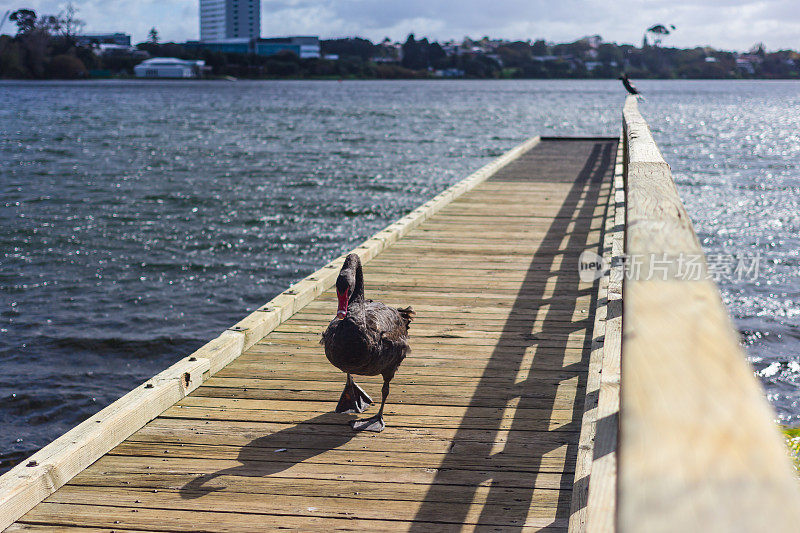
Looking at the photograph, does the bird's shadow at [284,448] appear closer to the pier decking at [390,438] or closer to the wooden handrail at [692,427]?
the pier decking at [390,438]

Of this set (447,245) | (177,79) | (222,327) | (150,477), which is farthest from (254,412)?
(177,79)

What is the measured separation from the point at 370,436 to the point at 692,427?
3.56m

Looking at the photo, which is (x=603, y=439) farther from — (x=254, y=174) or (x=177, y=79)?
(x=177, y=79)

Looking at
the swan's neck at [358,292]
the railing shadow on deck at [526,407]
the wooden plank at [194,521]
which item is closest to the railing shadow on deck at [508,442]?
the railing shadow on deck at [526,407]

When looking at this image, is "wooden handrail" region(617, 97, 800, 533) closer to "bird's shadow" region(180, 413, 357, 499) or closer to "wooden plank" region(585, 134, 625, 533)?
"wooden plank" region(585, 134, 625, 533)

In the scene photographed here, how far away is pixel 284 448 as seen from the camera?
424 centimetres

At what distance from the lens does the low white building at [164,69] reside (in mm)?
166375

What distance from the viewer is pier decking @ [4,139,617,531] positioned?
11.7 ft

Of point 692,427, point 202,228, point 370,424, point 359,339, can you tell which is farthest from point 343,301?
point 202,228

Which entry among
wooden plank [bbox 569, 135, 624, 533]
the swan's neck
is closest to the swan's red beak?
the swan's neck

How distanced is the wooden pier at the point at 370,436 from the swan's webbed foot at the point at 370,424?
0.05m

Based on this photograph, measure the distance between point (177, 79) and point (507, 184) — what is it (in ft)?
547

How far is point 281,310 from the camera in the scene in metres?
6.38

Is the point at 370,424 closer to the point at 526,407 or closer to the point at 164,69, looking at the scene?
the point at 526,407
